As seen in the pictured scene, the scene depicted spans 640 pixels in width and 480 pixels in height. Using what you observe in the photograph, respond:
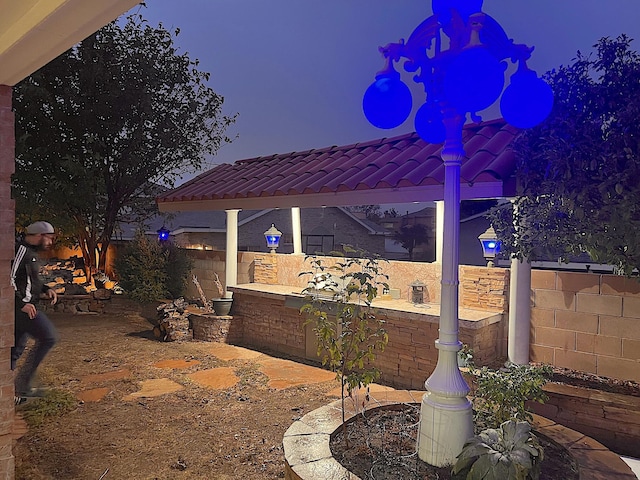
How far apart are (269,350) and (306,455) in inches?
211

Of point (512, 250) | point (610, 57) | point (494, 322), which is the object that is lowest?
point (494, 322)

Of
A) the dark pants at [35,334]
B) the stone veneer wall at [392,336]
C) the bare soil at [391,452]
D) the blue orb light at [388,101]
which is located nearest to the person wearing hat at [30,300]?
the dark pants at [35,334]

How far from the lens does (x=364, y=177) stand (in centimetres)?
641

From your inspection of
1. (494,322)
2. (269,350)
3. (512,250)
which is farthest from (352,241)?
(512,250)

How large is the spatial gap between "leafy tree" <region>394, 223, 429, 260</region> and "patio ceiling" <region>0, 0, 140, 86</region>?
2981cm

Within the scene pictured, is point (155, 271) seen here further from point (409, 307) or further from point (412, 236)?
point (412, 236)

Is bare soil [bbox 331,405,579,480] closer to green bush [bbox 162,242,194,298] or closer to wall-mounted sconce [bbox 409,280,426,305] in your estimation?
wall-mounted sconce [bbox 409,280,426,305]

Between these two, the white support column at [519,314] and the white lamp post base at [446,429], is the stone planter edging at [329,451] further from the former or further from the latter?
the white support column at [519,314]

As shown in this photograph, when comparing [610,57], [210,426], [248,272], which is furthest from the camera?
[248,272]

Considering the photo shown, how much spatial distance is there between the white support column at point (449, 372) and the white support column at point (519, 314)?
2743mm

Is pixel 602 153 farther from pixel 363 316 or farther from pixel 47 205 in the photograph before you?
pixel 47 205

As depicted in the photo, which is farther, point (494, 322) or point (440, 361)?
point (494, 322)

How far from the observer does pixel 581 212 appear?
3010 millimetres

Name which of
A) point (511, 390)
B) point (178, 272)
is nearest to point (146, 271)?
point (178, 272)
